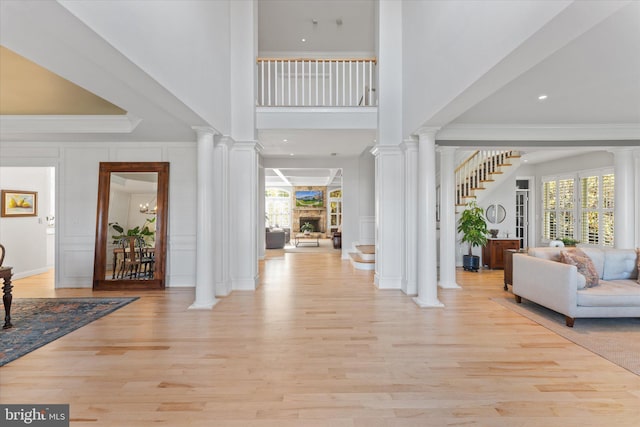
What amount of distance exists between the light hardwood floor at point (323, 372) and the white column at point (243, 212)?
3.81ft

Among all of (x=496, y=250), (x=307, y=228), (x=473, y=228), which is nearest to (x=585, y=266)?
(x=473, y=228)

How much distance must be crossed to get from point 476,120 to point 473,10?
235cm

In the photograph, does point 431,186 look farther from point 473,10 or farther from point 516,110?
point 473,10

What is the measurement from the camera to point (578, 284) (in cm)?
369

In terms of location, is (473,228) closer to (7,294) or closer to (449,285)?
(449,285)

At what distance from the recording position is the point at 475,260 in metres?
6.96

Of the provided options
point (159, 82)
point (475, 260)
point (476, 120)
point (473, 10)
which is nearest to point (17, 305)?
point (159, 82)

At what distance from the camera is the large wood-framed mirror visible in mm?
5500

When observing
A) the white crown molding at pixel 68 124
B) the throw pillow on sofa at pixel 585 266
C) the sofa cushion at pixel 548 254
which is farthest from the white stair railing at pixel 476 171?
the white crown molding at pixel 68 124

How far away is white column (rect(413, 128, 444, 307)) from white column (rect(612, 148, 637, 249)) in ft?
12.1

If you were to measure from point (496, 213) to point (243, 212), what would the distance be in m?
6.29

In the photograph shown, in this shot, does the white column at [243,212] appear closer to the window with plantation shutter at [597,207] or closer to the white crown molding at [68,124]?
the white crown molding at [68,124]

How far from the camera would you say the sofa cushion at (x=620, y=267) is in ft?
14.3

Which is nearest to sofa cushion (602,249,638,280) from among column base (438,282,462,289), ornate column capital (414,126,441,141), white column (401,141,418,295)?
column base (438,282,462,289)
